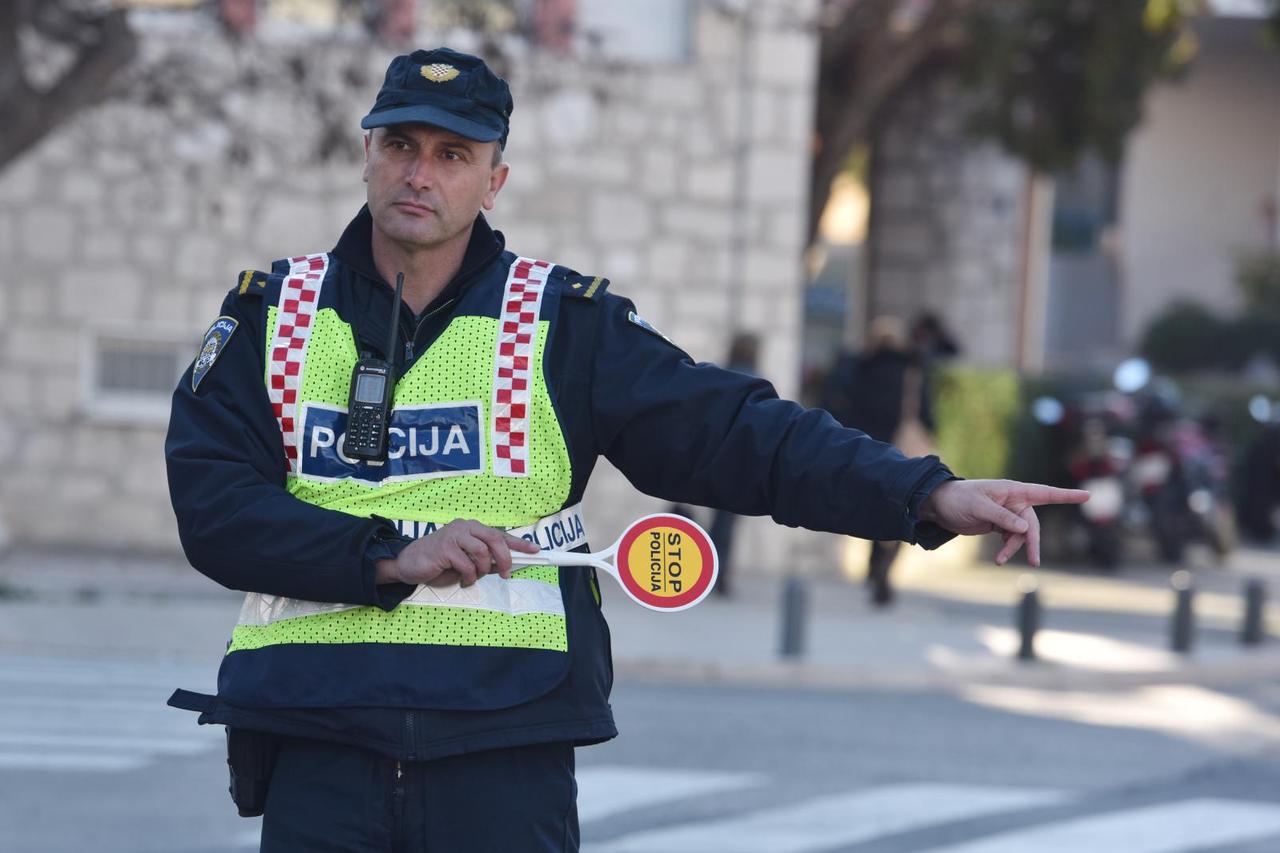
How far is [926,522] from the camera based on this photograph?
3.14 meters

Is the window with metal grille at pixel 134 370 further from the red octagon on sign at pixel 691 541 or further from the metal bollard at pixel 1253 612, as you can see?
the red octagon on sign at pixel 691 541

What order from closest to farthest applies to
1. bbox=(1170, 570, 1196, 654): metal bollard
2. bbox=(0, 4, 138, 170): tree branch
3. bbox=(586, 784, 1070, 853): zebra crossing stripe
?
bbox=(586, 784, 1070, 853): zebra crossing stripe → bbox=(0, 4, 138, 170): tree branch → bbox=(1170, 570, 1196, 654): metal bollard

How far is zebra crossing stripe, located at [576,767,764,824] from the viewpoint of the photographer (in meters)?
7.53

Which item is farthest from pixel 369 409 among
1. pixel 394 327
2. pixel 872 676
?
pixel 872 676

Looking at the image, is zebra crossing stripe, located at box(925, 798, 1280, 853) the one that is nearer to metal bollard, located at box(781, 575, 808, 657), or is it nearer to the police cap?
metal bollard, located at box(781, 575, 808, 657)

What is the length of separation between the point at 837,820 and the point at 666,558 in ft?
14.7

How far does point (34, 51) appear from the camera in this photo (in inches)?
573

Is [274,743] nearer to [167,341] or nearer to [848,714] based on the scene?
[848,714]

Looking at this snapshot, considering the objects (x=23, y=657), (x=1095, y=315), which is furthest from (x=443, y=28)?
(x=1095, y=315)

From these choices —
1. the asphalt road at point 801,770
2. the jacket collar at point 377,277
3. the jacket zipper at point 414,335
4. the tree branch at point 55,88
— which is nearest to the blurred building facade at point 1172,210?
the tree branch at point 55,88

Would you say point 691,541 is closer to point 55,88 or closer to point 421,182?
point 421,182

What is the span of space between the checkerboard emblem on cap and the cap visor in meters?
0.05

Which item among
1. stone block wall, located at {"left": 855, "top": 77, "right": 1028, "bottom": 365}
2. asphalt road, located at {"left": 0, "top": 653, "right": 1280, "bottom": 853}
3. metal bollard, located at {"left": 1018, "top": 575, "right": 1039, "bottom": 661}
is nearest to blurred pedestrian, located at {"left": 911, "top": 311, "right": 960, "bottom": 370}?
stone block wall, located at {"left": 855, "top": 77, "right": 1028, "bottom": 365}

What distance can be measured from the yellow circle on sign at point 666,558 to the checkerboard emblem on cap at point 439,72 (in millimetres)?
784
